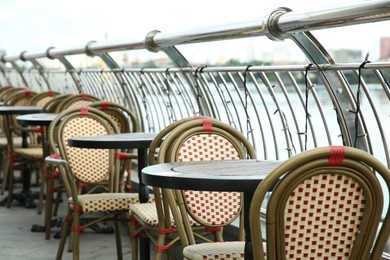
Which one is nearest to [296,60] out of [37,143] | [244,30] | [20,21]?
[244,30]

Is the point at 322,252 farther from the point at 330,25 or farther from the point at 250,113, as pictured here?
the point at 250,113

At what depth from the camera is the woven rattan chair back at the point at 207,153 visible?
3592 mm

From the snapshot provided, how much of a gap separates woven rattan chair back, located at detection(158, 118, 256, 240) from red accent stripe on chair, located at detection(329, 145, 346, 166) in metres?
1.19

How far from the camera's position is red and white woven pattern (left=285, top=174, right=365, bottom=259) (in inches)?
98.3

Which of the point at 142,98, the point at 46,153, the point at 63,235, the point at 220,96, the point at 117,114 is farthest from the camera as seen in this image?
the point at 142,98

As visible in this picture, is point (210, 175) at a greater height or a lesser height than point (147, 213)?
greater

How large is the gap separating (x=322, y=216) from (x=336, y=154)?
21cm

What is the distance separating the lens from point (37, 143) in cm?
821

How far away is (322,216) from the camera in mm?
2531

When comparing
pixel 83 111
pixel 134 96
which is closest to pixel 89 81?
pixel 134 96

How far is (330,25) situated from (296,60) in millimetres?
1045

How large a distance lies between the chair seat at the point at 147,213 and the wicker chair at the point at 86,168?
0.48 metres

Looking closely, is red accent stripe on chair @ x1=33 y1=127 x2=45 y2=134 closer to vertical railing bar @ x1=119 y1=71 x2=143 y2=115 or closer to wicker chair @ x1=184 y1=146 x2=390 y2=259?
vertical railing bar @ x1=119 y1=71 x2=143 y2=115

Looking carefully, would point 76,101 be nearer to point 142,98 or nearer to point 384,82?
point 142,98
